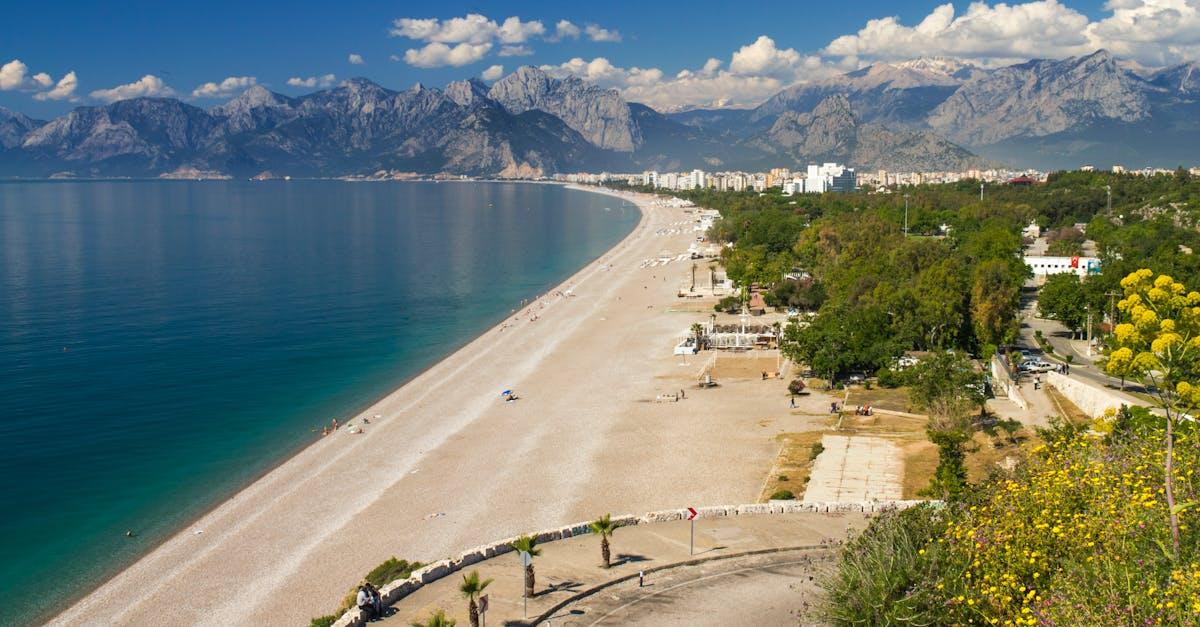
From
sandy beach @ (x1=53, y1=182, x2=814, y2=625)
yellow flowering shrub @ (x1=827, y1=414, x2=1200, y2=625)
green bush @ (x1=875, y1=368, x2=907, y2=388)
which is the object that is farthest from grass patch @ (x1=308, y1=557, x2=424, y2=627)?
green bush @ (x1=875, y1=368, x2=907, y2=388)

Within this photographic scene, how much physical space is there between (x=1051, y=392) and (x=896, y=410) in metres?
7.24

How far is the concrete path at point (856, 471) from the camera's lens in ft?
92.0

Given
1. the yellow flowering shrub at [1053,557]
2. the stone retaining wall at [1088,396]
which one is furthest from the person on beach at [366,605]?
the stone retaining wall at [1088,396]

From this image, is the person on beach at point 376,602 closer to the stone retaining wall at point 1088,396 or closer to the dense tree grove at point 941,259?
the stone retaining wall at point 1088,396

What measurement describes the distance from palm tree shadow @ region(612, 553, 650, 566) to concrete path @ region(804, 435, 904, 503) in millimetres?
7460

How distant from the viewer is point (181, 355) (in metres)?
53.4

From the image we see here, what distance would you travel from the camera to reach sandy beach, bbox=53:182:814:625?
2517 centimetres

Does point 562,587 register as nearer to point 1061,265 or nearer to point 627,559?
point 627,559

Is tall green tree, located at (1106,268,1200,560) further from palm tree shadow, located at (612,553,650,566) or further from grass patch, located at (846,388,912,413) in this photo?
grass patch, located at (846,388,912,413)

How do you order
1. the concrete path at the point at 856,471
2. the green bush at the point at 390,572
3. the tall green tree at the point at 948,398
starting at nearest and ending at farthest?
the green bush at the point at 390,572
the concrete path at the point at 856,471
the tall green tree at the point at 948,398

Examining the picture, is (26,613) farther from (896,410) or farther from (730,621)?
(896,410)

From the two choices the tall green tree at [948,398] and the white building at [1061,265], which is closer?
the tall green tree at [948,398]

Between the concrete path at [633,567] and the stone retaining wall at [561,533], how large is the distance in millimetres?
179

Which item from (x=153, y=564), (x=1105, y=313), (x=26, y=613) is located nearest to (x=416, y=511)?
(x=153, y=564)
